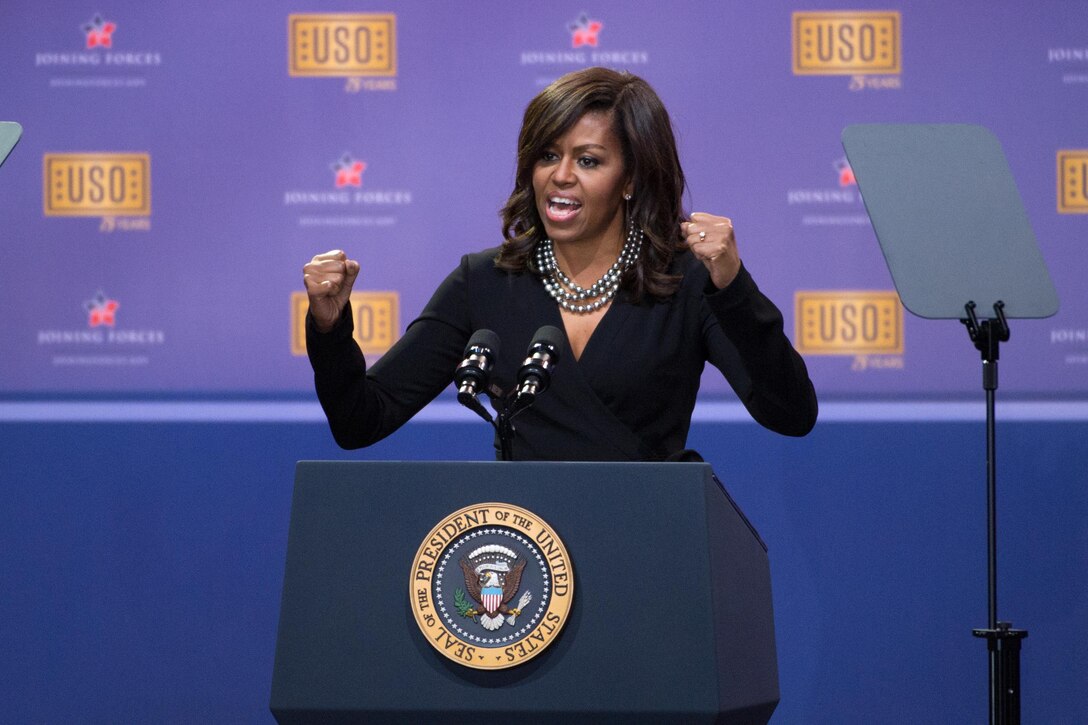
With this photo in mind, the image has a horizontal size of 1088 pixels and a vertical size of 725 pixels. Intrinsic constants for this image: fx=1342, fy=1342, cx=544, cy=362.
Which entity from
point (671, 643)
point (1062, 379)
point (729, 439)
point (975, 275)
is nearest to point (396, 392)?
point (671, 643)

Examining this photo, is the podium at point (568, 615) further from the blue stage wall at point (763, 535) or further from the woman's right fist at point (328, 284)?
the blue stage wall at point (763, 535)

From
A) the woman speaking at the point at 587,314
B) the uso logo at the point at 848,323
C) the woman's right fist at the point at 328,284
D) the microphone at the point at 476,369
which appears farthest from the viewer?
the uso logo at the point at 848,323

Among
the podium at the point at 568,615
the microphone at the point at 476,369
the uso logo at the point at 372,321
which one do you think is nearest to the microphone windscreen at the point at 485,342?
the microphone at the point at 476,369

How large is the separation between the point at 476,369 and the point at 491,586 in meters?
0.28

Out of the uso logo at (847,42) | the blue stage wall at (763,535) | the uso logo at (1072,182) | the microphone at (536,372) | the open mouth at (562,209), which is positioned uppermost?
the uso logo at (847,42)

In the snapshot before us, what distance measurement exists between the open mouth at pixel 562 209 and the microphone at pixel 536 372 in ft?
1.90

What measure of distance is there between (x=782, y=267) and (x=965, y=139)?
887 millimetres

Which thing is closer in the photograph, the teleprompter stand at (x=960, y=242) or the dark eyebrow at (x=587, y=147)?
the dark eyebrow at (x=587, y=147)

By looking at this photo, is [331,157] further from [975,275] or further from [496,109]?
[975,275]

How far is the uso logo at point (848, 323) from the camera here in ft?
12.5

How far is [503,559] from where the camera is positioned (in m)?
1.58

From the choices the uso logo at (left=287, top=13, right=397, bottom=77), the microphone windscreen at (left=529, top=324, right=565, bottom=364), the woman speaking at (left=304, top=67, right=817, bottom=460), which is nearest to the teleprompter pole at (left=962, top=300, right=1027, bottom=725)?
the woman speaking at (left=304, top=67, right=817, bottom=460)

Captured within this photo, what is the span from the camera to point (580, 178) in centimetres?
229

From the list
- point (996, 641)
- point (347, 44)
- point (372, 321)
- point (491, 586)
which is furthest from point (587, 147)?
point (347, 44)
